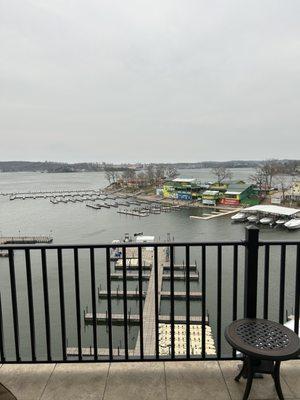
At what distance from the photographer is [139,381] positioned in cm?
196

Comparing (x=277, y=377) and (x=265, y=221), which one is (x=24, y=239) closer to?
(x=265, y=221)

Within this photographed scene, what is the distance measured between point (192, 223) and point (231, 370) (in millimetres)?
32159

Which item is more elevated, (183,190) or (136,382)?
(136,382)

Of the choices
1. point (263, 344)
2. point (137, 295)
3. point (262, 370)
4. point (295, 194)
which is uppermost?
point (263, 344)

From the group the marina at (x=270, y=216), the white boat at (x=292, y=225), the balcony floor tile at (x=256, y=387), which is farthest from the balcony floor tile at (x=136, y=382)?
the marina at (x=270, y=216)

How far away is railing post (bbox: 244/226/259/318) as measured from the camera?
2.00 m

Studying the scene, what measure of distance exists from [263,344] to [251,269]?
1.74 ft

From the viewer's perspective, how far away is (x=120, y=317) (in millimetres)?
14148

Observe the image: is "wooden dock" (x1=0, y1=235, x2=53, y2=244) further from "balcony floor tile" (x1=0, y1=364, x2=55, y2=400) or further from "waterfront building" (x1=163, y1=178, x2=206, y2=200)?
"waterfront building" (x1=163, y1=178, x2=206, y2=200)

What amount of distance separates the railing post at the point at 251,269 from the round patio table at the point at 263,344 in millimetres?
179

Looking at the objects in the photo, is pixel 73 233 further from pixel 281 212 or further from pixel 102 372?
pixel 102 372

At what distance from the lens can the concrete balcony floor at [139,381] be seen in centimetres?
182

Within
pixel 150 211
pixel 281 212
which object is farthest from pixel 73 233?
pixel 281 212

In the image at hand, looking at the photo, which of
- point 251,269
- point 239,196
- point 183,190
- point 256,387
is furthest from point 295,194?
point 256,387
